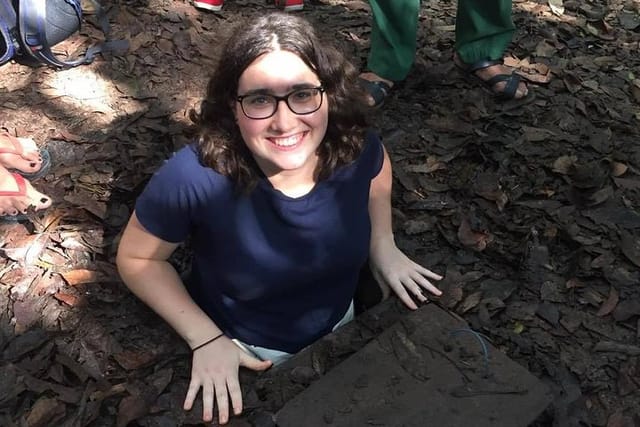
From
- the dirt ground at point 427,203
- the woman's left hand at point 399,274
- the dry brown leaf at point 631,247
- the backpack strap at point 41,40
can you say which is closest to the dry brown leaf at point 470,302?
the dirt ground at point 427,203

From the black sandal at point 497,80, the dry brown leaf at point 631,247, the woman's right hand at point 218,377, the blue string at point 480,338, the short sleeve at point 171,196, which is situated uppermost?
the short sleeve at point 171,196

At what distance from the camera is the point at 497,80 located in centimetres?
371

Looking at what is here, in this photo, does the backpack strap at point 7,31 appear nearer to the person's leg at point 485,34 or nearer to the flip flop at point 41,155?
the flip flop at point 41,155

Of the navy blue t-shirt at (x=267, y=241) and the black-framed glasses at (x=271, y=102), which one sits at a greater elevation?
the black-framed glasses at (x=271, y=102)

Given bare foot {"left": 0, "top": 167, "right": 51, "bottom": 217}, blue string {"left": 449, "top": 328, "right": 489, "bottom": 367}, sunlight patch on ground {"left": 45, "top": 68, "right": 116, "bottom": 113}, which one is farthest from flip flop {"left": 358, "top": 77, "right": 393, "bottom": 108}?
bare foot {"left": 0, "top": 167, "right": 51, "bottom": 217}

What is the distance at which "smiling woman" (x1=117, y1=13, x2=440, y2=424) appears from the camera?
1.91 metres

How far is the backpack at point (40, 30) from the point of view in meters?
3.44

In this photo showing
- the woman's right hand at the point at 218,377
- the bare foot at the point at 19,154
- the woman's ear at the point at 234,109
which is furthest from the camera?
the bare foot at the point at 19,154

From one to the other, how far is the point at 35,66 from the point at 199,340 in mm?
2205

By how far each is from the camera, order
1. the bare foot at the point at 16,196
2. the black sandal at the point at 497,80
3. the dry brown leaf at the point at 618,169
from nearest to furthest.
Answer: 1. the bare foot at the point at 16,196
2. the dry brown leaf at the point at 618,169
3. the black sandal at the point at 497,80

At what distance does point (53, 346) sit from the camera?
2.43m

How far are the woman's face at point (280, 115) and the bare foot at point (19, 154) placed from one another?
57.8 inches

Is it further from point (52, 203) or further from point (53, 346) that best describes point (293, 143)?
point (52, 203)

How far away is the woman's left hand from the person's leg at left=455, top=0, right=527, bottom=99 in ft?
4.96
